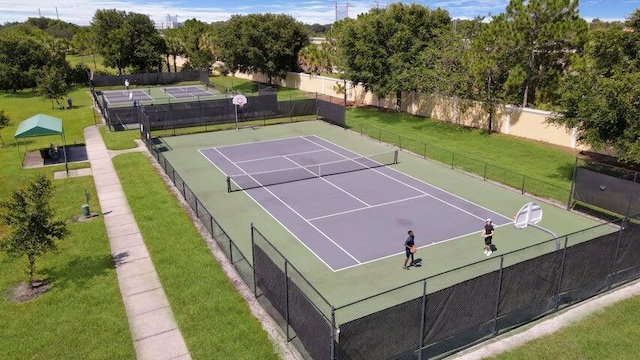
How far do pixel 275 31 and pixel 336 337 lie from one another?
185 feet

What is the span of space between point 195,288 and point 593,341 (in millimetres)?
12056

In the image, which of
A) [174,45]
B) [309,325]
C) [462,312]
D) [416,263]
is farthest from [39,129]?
[174,45]

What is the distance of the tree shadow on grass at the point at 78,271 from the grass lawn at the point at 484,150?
2059 centimetres

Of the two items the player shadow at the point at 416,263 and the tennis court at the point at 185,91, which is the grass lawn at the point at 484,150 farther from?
the tennis court at the point at 185,91

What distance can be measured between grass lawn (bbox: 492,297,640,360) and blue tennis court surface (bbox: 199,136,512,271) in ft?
17.6

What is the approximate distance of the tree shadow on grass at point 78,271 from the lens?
15.9 metres

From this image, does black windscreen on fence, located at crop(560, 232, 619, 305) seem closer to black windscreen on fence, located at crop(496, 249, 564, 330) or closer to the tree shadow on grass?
black windscreen on fence, located at crop(496, 249, 564, 330)

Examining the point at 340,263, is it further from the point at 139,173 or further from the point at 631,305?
the point at 139,173

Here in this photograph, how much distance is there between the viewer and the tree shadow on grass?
15.9 metres

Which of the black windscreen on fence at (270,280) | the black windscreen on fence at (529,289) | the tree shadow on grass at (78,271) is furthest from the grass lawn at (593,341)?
the tree shadow on grass at (78,271)

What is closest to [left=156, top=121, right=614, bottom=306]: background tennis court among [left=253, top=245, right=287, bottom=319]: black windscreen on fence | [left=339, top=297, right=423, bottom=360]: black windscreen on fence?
[left=253, top=245, right=287, bottom=319]: black windscreen on fence

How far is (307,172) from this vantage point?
1110 inches

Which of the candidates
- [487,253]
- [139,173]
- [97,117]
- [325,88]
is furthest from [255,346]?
[325,88]

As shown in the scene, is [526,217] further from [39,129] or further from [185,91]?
[185,91]
